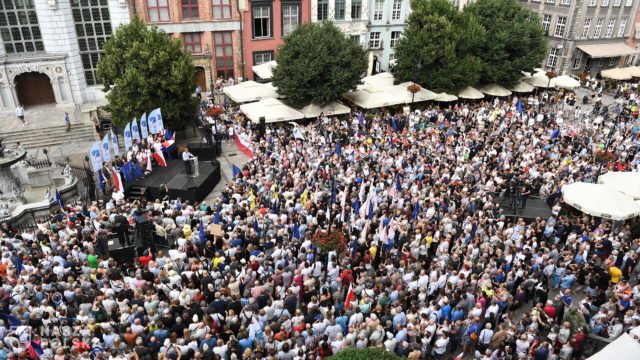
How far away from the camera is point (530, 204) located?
20.7 metres

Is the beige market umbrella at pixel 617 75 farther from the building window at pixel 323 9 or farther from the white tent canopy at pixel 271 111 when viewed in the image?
the white tent canopy at pixel 271 111

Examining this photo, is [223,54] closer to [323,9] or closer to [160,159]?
[323,9]

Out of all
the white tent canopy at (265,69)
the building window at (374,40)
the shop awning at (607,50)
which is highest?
the building window at (374,40)

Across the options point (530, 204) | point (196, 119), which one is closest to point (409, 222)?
point (530, 204)

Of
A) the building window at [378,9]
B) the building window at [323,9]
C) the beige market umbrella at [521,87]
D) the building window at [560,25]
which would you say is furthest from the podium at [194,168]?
the building window at [560,25]

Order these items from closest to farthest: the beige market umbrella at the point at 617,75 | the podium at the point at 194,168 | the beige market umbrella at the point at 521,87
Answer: the podium at the point at 194,168 → the beige market umbrella at the point at 521,87 → the beige market umbrella at the point at 617,75

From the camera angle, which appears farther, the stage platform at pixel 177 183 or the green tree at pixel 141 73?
the green tree at pixel 141 73


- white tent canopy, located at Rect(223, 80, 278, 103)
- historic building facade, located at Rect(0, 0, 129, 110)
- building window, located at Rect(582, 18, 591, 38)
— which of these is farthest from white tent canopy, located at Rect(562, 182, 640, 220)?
building window, located at Rect(582, 18, 591, 38)

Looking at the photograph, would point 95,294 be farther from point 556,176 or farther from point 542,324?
point 556,176

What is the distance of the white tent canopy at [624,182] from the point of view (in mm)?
19219

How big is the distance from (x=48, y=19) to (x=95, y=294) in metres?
24.8

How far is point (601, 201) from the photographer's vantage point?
18.0 m

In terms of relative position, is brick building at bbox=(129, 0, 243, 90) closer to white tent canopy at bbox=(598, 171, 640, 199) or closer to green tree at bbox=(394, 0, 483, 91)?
green tree at bbox=(394, 0, 483, 91)

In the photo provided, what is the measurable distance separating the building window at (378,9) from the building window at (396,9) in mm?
1198
